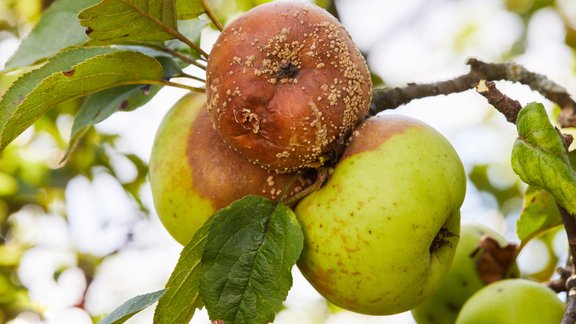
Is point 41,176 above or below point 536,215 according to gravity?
below

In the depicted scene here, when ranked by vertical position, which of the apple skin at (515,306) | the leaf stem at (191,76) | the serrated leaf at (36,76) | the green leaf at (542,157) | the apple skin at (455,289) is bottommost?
the apple skin at (455,289)

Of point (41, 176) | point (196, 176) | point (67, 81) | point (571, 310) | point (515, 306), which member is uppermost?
point (67, 81)

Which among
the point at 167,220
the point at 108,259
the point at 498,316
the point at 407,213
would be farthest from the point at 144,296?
the point at 108,259

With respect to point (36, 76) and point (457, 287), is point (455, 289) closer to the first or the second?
point (457, 287)

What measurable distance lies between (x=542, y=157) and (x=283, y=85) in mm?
368

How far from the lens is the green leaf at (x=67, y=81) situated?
43.5 inches

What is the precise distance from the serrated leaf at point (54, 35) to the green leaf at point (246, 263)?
0.50m

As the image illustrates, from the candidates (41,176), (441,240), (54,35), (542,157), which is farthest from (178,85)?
(41,176)

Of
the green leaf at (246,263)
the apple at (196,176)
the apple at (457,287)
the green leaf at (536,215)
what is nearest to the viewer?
the green leaf at (246,263)

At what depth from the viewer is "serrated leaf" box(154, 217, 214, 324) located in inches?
42.9

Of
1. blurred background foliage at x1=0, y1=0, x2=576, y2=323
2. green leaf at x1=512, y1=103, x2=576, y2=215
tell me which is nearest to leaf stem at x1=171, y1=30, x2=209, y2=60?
green leaf at x1=512, y1=103, x2=576, y2=215

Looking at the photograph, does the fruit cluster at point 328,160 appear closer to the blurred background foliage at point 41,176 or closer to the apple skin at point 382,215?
the apple skin at point 382,215

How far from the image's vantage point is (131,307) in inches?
41.0

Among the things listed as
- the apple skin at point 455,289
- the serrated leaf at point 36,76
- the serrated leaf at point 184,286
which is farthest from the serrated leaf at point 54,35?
the apple skin at point 455,289
